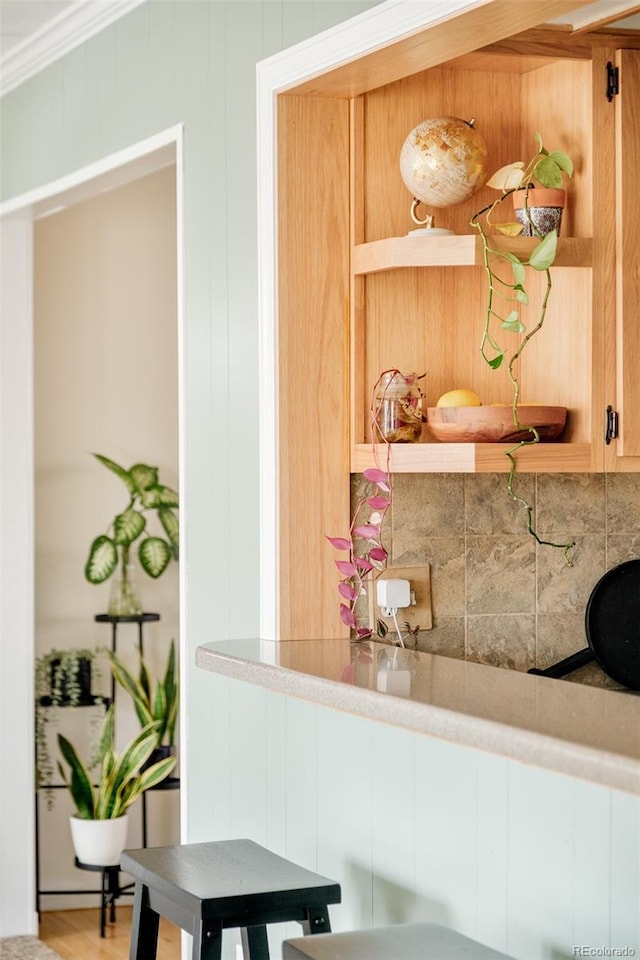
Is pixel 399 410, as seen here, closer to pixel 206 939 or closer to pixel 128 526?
pixel 206 939

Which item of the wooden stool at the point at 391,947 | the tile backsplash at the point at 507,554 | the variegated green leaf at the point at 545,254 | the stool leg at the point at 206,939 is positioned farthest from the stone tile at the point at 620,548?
the stool leg at the point at 206,939

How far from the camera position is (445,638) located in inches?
108

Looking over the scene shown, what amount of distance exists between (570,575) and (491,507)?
241mm

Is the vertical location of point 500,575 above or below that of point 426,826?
above

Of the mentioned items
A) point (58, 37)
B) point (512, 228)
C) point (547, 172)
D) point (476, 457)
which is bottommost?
point (476, 457)

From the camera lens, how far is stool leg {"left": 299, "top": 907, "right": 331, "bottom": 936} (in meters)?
2.29

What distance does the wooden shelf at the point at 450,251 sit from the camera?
8.24ft

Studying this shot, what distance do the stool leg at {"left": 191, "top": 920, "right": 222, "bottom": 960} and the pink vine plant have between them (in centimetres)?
71

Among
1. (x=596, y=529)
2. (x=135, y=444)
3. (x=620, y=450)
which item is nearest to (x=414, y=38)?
(x=620, y=450)

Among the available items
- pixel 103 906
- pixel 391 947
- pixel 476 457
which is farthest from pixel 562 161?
pixel 103 906

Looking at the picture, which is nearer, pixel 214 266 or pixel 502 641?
pixel 502 641

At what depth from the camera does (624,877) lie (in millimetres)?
1974

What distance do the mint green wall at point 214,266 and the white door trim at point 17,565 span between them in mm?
910

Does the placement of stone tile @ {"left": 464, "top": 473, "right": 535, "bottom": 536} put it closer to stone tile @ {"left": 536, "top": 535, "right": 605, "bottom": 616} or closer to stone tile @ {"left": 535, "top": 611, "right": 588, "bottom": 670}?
stone tile @ {"left": 536, "top": 535, "right": 605, "bottom": 616}
